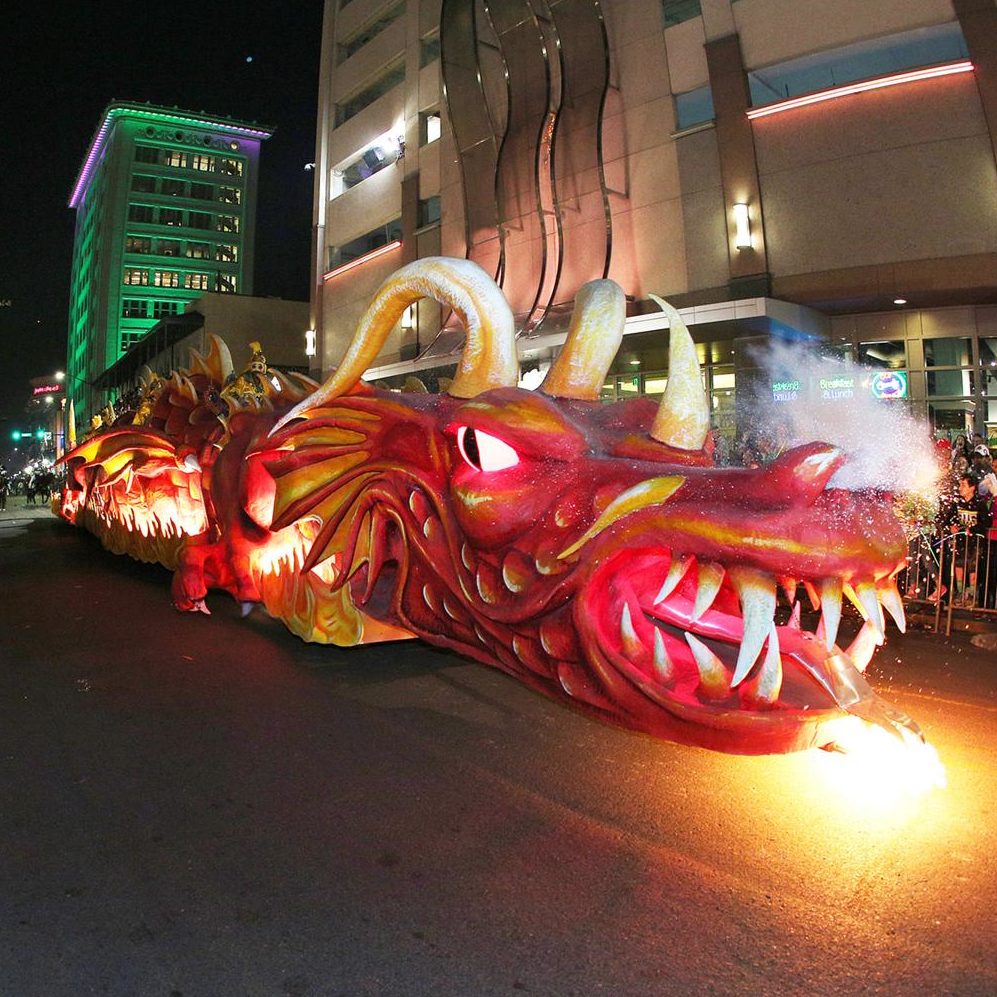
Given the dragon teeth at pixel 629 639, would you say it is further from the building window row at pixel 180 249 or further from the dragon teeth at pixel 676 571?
the building window row at pixel 180 249

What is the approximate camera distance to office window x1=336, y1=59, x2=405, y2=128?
2347 cm

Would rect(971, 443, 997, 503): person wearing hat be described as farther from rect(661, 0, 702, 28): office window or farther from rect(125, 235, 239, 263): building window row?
rect(125, 235, 239, 263): building window row

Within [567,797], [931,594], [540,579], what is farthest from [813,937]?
[931,594]

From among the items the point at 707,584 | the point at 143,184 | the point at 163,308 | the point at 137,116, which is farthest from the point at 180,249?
the point at 707,584

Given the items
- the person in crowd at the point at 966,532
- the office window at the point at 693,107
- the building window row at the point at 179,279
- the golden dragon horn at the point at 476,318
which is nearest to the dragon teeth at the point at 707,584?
the golden dragon horn at the point at 476,318

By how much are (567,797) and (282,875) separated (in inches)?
43.9

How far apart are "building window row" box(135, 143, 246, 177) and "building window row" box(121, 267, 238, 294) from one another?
38.5 ft

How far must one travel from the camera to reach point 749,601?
204 cm

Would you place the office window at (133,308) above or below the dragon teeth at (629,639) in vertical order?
above

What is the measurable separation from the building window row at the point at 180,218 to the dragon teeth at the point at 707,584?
92675 millimetres

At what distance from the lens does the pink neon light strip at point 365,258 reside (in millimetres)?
21359

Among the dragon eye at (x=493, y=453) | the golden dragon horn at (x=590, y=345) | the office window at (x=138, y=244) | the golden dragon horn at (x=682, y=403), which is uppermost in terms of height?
the office window at (x=138, y=244)

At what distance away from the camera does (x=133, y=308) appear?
80.3 meters

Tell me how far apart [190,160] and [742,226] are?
3439 inches
